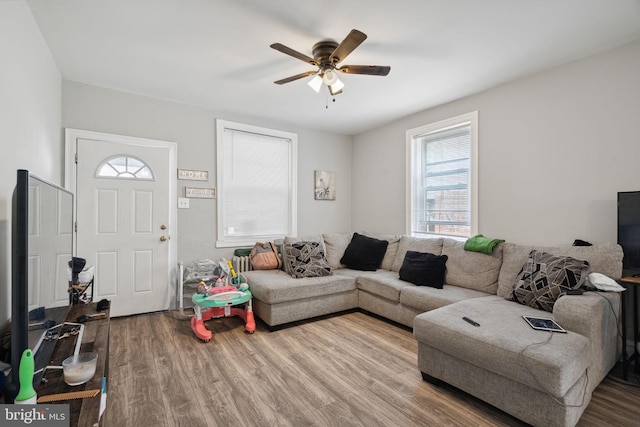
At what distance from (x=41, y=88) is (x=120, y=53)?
2.13 ft

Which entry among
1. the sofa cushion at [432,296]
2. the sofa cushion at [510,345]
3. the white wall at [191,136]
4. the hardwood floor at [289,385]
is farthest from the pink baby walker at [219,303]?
the sofa cushion at [510,345]

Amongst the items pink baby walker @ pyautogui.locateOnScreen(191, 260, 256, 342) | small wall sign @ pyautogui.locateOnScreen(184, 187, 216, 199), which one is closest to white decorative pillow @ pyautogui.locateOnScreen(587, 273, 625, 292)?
pink baby walker @ pyautogui.locateOnScreen(191, 260, 256, 342)

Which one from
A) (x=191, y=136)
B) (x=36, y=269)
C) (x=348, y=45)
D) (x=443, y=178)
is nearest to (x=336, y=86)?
(x=348, y=45)

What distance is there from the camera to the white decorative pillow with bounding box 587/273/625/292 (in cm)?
202

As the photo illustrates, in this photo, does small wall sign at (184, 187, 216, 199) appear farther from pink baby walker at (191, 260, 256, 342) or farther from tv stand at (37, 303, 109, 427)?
tv stand at (37, 303, 109, 427)

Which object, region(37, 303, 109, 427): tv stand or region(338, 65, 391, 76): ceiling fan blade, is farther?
region(338, 65, 391, 76): ceiling fan blade

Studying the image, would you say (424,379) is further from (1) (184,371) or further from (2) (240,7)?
(2) (240,7)

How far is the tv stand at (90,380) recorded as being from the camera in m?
1.04

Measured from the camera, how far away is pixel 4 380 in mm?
1042

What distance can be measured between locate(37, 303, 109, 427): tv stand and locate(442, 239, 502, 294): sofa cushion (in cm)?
298

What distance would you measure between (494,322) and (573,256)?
1.05m

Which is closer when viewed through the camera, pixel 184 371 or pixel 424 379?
pixel 424 379

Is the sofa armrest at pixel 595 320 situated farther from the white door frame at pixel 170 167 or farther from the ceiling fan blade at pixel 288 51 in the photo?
the white door frame at pixel 170 167

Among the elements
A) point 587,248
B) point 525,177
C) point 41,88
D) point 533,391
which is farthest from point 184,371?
point 525,177
